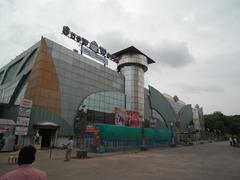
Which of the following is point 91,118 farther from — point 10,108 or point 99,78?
point 10,108

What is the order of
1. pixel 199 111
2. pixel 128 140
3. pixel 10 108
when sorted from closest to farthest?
pixel 128 140
pixel 10 108
pixel 199 111

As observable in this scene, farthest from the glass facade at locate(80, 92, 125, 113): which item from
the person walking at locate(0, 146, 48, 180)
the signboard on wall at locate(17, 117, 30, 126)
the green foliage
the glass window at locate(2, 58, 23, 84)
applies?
the green foliage

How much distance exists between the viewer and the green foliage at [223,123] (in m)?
96.3

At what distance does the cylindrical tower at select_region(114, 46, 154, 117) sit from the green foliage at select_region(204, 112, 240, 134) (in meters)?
61.3

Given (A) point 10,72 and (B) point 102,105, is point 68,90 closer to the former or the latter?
(B) point 102,105

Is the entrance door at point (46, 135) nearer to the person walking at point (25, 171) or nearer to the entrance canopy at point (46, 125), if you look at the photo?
the entrance canopy at point (46, 125)

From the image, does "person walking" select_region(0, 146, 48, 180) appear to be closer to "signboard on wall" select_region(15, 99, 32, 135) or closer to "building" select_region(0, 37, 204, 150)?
"signboard on wall" select_region(15, 99, 32, 135)

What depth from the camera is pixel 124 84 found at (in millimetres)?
53750

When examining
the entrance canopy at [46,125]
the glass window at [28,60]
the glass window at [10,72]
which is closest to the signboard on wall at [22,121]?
the entrance canopy at [46,125]

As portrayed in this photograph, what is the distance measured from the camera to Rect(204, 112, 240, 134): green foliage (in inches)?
3792

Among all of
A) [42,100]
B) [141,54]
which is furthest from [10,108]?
[141,54]

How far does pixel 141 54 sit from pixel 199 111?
56.2 m

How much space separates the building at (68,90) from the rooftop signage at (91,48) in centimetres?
192

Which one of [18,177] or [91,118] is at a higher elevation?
[91,118]
